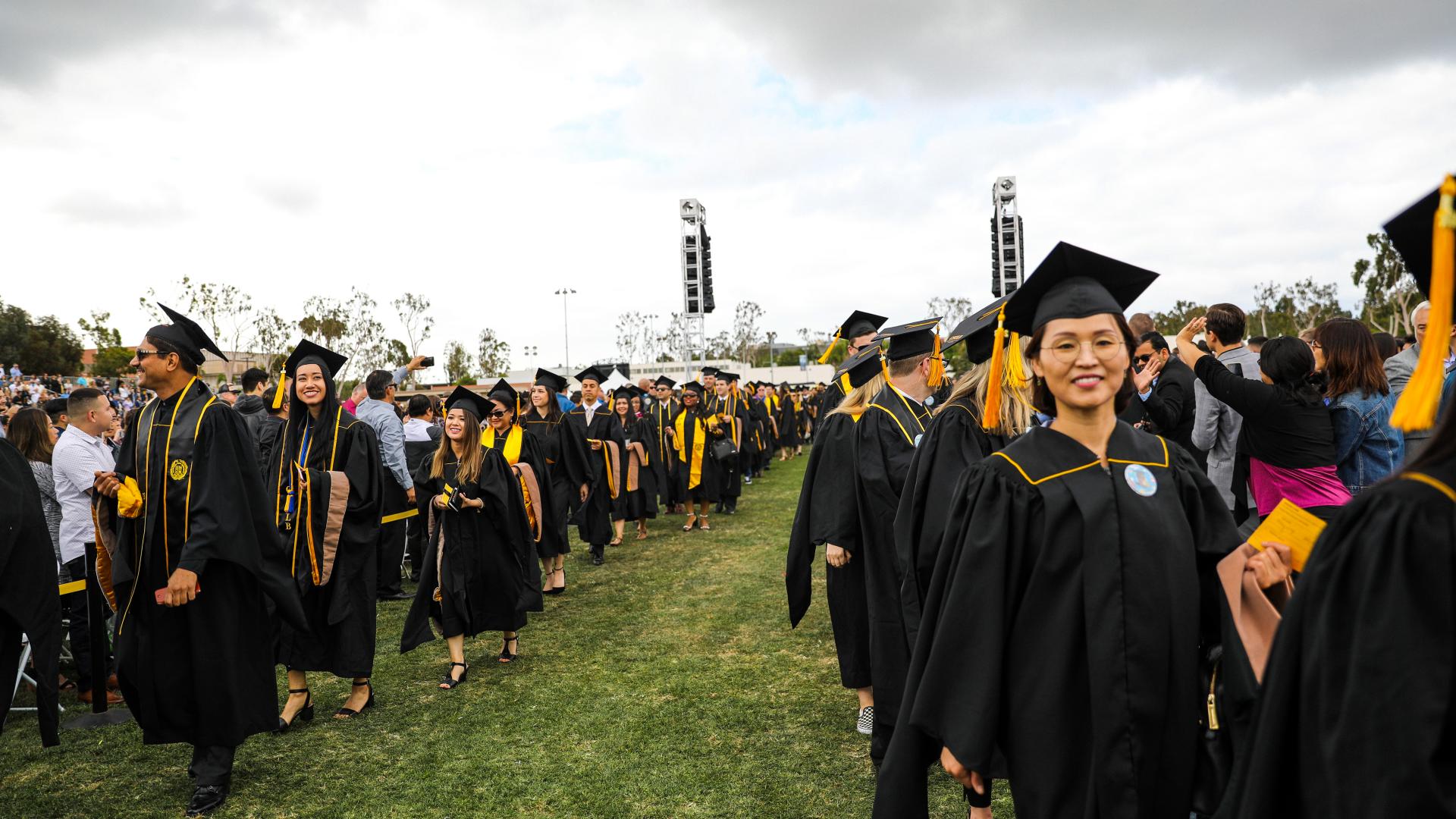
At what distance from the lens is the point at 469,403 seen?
662cm

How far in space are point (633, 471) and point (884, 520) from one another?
7.11 metres

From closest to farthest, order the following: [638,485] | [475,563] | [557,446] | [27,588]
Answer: [27,588] < [475,563] < [557,446] < [638,485]

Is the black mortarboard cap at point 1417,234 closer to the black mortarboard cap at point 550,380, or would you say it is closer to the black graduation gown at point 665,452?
the black mortarboard cap at point 550,380

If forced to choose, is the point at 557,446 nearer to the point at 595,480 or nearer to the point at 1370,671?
the point at 595,480

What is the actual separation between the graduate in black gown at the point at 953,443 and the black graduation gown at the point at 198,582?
292cm

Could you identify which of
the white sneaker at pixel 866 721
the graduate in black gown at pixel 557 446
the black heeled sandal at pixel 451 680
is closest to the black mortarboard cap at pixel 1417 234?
the white sneaker at pixel 866 721

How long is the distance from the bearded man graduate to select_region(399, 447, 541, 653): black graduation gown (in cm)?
171

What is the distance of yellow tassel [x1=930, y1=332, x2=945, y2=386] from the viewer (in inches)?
179

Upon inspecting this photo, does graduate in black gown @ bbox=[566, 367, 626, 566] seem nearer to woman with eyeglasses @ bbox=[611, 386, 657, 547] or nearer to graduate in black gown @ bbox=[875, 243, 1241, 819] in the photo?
woman with eyeglasses @ bbox=[611, 386, 657, 547]

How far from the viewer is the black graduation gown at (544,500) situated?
25.8 ft

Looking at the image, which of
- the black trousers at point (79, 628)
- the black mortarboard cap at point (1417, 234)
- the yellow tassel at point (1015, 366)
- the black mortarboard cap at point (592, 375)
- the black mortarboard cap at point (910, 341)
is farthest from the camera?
the black mortarboard cap at point (592, 375)

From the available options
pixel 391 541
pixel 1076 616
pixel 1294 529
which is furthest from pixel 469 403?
pixel 1294 529

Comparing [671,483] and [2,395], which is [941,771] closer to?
[671,483]

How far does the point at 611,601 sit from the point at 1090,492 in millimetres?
6440
